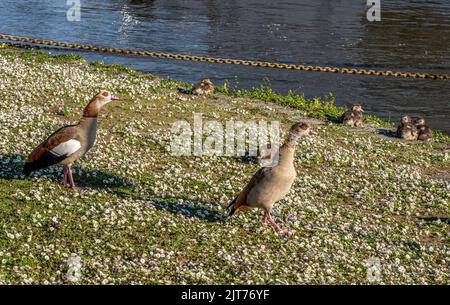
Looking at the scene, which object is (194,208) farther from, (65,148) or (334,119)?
(334,119)

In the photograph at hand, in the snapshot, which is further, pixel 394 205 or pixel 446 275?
pixel 394 205

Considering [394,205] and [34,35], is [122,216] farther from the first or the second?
[34,35]

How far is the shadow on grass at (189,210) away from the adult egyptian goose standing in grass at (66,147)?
7.05ft

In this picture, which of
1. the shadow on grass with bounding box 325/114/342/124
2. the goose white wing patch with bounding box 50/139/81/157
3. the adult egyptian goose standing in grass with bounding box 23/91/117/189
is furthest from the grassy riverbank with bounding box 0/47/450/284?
the shadow on grass with bounding box 325/114/342/124

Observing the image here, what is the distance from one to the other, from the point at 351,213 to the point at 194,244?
4.98 metres

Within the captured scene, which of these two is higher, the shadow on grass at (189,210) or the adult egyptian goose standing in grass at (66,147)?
the adult egyptian goose standing in grass at (66,147)

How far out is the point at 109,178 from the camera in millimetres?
→ 20266

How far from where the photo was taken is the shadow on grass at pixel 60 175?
1969 centimetres

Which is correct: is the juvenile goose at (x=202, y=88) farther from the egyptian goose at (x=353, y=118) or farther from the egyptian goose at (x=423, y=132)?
the egyptian goose at (x=423, y=132)

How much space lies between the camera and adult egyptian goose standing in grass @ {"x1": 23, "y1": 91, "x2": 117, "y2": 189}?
1861 cm

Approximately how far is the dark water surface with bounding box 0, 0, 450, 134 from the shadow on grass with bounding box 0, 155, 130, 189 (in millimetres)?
19016

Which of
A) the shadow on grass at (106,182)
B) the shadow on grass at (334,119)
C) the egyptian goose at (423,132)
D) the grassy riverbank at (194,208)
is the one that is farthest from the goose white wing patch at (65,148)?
the egyptian goose at (423,132)

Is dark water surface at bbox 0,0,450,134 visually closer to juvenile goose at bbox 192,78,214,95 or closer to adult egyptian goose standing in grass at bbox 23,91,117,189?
juvenile goose at bbox 192,78,214,95

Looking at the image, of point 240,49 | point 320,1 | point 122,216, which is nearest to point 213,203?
point 122,216
